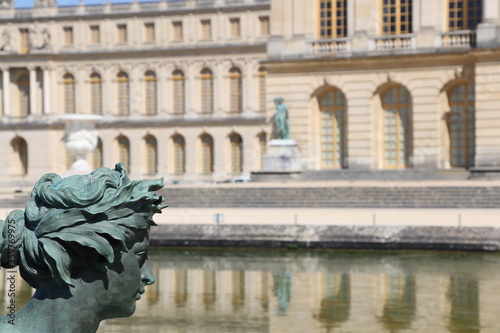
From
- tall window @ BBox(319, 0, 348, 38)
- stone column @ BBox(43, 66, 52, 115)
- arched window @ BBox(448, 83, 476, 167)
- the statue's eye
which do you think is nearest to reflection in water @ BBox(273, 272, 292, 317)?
the statue's eye

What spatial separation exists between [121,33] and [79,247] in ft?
240

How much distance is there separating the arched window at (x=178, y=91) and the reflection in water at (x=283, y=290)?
195 feet

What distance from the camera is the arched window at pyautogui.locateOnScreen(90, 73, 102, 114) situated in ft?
242

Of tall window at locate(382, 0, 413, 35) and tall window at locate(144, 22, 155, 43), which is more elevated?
tall window at locate(144, 22, 155, 43)

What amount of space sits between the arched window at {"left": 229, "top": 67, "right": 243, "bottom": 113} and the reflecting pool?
54725 mm

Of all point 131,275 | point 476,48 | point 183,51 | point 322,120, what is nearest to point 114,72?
point 183,51

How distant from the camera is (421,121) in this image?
34219 millimetres

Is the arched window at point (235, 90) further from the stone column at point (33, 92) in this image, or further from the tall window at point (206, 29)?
the stone column at point (33, 92)

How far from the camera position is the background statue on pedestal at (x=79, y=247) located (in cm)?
228

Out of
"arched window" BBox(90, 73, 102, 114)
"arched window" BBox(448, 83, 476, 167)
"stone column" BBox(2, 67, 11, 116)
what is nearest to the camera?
"arched window" BBox(448, 83, 476, 167)

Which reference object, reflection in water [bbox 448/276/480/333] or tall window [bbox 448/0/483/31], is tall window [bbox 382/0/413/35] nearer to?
tall window [bbox 448/0/483/31]

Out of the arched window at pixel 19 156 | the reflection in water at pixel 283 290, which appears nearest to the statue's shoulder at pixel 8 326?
the reflection in water at pixel 283 290

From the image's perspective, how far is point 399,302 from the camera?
11523 mm

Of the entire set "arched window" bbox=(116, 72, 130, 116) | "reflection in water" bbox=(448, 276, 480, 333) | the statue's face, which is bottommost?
"reflection in water" bbox=(448, 276, 480, 333)
